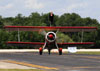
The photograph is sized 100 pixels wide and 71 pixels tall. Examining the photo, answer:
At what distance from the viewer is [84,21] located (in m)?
128

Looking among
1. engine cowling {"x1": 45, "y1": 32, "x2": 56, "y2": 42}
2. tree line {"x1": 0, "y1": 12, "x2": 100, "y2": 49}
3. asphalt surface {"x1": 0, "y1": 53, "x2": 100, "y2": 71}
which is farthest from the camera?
tree line {"x1": 0, "y1": 12, "x2": 100, "y2": 49}

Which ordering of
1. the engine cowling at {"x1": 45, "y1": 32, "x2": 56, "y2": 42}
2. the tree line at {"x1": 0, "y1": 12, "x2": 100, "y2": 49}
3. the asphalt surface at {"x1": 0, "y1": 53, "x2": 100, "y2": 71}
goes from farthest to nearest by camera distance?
1. the tree line at {"x1": 0, "y1": 12, "x2": 100, "y2": 49}
2. the engine cowling at {"x1": 45, "y1": 32, "x2": 56, "y2": 42}
3. the asphalt surface at {"x1": 0, "y1": 53, "x2": 100, "y2": 71}

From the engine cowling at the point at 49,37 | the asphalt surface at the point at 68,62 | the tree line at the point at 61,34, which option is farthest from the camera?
the tree line at the point at 61,34

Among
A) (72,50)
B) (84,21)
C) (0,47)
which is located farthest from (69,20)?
(72,50)

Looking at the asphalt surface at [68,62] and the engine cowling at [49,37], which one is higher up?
the engine cowling at [49,37]

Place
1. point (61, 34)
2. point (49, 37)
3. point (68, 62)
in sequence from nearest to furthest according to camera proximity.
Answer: point (68, 62), point (49, 37), point (61, 34)

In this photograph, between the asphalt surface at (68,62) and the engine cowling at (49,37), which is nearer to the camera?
the asphalt surface at (68,62)

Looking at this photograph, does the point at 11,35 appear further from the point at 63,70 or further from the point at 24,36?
the point at 63,70

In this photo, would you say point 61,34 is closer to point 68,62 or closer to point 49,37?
point 49,37

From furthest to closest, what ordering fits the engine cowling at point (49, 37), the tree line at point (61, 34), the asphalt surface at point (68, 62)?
1. the tree line at point (61, 34)
2. the engine cowling at point (49, 37)
3. the asphalt surface at point (68, 62)

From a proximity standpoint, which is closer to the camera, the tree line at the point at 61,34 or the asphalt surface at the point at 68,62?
the asphalt surface at the point at 68,62

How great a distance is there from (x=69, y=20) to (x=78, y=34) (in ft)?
112

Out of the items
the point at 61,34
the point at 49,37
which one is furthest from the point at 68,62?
the point at 61,34

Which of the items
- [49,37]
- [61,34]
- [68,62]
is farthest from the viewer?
[61,34]
